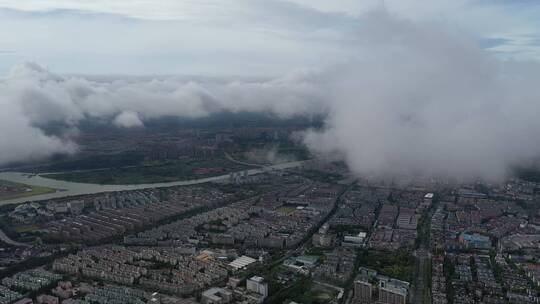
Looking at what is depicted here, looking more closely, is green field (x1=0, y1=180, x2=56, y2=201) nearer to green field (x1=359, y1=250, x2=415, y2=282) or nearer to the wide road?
the wide road

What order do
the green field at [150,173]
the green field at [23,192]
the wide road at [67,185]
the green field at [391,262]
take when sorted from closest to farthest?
1. the green field at [391,262]
2. the green field at [23,192]
3. the wide road at [67,185]
4. the green field at [150,173]

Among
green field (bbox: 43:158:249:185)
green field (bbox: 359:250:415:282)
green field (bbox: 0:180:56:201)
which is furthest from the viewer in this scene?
green field (bbox: 43:158:249:185)

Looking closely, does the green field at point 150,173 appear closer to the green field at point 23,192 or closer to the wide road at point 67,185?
the wide road at point 67,185

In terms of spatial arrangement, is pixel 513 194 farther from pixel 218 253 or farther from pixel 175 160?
pixel 175 160

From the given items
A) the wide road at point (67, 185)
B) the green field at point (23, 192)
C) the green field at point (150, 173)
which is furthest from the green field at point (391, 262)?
the green field at point (23, 192)

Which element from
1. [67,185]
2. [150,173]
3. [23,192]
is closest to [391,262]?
[150,173]

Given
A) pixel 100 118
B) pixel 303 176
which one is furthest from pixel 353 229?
pixel 100 118

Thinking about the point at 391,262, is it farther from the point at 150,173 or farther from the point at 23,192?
the point at 23,192

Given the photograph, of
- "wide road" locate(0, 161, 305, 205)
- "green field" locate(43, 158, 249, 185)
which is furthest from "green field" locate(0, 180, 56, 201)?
"green field" locate(43, 158, 249, 185)
